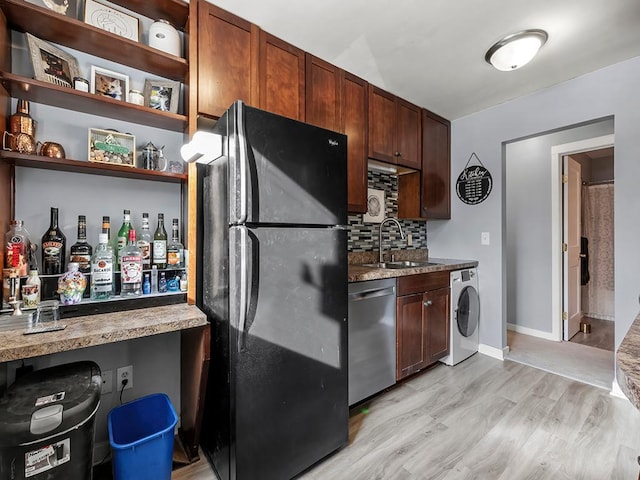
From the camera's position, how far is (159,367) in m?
1.75

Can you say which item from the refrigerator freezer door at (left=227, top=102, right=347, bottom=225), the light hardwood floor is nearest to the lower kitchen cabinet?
the light hardwood floor

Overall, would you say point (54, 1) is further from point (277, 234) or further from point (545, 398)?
point (545, 398)

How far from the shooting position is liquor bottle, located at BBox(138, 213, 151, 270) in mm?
1608

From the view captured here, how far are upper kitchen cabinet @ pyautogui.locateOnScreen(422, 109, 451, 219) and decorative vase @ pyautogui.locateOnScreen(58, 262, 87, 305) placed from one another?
268 cm

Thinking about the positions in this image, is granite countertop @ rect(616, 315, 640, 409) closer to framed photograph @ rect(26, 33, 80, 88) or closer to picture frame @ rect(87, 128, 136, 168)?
picture frame @ rect(87, 128, 136, 168)

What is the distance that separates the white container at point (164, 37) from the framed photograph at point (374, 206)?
6.03ft

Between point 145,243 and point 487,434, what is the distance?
225cm

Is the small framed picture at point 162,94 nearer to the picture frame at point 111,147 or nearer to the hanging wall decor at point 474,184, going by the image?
the picture frame at point 111,147

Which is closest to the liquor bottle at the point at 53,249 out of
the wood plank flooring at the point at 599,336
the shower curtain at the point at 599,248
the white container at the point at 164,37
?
the white container at the point at 164,37

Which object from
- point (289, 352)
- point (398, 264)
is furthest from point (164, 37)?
point (398, 264)

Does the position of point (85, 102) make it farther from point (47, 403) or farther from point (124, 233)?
point (47, 403)

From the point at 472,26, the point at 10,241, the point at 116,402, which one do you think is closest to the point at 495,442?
the point at 116,402

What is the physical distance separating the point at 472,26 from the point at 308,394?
7.42 feet

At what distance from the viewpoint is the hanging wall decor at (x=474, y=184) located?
9.67 ft
